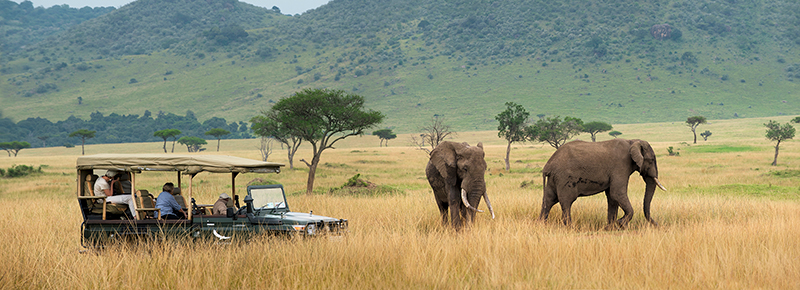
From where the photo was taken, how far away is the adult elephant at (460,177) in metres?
10.5

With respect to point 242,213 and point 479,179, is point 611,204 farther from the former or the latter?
point 242,213

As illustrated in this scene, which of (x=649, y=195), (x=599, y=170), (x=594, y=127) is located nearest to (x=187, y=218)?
(x=599, y=170)

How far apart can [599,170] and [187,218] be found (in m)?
8.22

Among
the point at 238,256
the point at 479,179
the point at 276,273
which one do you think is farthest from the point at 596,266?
the point at 238,256

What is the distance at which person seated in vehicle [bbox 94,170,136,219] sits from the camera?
959 centimetres

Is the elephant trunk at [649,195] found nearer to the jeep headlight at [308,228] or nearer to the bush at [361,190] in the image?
the jeep headlight at [308,228]

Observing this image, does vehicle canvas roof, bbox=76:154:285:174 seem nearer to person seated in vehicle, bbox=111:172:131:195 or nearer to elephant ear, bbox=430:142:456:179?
person seated in vehicle, bbox=111:172:131:195

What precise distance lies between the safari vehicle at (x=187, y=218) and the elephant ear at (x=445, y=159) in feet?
7.69

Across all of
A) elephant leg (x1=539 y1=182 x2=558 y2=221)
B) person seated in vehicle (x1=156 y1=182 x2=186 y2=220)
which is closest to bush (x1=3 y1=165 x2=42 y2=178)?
person seated in vehicle (x1=156 y1=182 x2=186 y2=220)

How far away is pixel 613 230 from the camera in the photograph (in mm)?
12234

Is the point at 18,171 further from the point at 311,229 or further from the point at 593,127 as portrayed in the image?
the point at 593,127

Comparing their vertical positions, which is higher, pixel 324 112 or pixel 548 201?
pixel 324 112

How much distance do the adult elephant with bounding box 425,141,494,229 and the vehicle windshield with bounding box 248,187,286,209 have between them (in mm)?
3032

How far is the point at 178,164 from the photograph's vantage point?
30.1 ft
